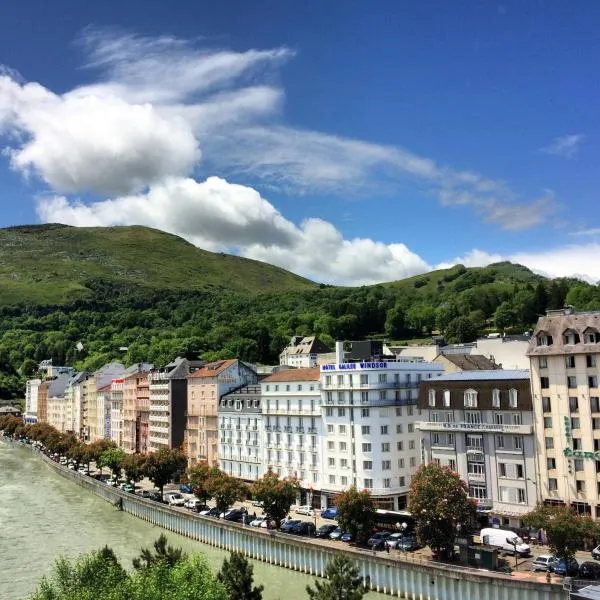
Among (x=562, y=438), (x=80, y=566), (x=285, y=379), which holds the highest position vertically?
(x=285, y=379)

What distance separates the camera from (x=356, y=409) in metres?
89.1

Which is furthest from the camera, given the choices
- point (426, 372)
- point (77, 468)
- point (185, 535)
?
point (77, 468)

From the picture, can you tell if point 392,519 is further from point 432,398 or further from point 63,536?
point 63,536

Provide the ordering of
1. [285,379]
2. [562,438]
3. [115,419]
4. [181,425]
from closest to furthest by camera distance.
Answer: [562,438] → [285,379] → [181,425] → [115,419]

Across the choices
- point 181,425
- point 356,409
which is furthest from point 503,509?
point 181,425

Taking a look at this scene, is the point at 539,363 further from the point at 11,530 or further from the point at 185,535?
the point at 11,530

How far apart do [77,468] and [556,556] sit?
384ft

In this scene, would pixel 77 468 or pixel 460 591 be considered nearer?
pixel 460 591

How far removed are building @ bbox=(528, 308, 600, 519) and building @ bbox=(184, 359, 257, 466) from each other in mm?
60463

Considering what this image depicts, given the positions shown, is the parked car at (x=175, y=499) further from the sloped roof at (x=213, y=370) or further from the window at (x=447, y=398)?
the window at (x=447, y=398)

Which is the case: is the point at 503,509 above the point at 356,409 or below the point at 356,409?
below

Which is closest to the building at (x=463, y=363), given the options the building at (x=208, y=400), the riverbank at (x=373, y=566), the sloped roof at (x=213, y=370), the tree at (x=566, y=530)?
the building at (x=208, y=400)

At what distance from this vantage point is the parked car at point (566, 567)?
183 ft

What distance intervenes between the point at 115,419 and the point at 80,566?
436 ft
